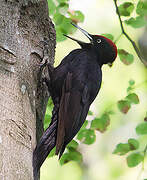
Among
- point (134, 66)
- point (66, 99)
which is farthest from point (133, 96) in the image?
point (134, 66)

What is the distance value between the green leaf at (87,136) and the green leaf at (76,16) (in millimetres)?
1074

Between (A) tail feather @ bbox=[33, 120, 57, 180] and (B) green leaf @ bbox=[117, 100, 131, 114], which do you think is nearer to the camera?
(A) tail feather @ bbox=[33, 120, 57, 180]

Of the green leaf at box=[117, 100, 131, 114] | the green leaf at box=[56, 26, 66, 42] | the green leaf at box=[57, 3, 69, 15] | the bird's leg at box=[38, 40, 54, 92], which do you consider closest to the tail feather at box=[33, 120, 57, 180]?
the bird's leg at box=[38, 40, 54, 92]

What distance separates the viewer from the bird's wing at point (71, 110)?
111 inches

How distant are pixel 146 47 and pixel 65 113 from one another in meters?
2.13

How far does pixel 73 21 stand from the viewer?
141 inches

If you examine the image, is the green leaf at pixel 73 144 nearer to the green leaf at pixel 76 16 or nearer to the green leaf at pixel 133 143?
the green leaf at pixel 133 143

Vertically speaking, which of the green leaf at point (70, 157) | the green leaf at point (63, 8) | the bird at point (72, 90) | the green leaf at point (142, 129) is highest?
the green leaf at point (63, 8)

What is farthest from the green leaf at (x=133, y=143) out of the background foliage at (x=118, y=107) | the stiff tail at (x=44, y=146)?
the stiff tail at (x=44, y=146)

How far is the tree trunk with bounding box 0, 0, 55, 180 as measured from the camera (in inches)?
83.5

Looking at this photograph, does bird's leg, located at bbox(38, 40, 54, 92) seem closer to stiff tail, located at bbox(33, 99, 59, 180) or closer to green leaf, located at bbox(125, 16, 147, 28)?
stiff tail, located at bbox(33, 99, 59, 180)

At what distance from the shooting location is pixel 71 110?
300cm

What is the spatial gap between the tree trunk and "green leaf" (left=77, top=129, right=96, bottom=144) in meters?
0.61

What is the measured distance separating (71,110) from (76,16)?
1.05 m
